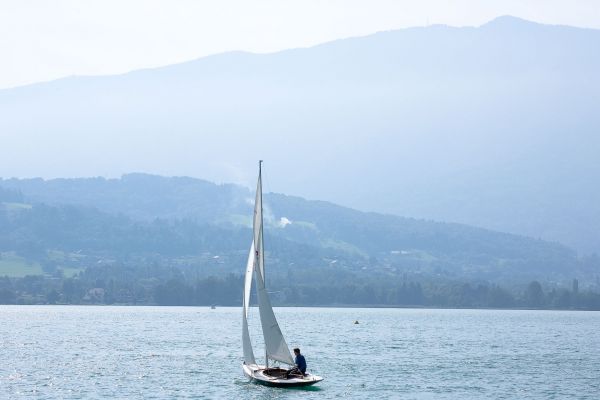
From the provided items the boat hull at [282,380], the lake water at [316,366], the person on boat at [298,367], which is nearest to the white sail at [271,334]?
the person on boat at [298,367]

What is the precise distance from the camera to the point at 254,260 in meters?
87.6

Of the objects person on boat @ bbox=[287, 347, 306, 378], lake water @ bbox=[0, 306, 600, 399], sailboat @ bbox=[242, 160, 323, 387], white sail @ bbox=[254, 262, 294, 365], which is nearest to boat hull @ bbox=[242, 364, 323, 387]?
sailboat @ bbox=[242, 160, 323, 387]

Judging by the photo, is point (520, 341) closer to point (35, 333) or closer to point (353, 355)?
point (353, 355)

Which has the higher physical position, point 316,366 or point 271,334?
point 271,334

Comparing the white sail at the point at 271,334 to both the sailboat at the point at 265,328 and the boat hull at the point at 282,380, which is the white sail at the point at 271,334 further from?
the boat hull at the point at 282,380

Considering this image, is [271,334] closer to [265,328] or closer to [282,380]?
[265,328]

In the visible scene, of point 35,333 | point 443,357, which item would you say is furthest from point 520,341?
point 35,333

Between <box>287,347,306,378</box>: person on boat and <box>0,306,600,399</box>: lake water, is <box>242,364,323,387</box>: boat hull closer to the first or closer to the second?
<box>287,347,306,378</box>: person on boat

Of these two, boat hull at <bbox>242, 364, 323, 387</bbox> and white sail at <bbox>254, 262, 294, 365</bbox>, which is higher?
white sail at <bbox>254, 262, 294, 365</bbox>

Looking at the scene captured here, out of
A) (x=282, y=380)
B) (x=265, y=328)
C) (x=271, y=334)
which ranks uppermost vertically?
(x=265, y=328)

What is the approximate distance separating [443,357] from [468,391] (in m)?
38.7

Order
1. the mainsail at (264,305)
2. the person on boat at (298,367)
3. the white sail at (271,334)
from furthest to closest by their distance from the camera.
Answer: the white sail at (271,334) < the mainsail at (264,305) < the person on boat at (298,367)

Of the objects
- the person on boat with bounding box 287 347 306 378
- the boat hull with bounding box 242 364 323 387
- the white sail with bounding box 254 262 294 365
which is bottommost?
the boat hull with bounding box 242 364 323 387

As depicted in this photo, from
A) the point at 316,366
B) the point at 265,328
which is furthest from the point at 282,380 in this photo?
the point at 316,366
